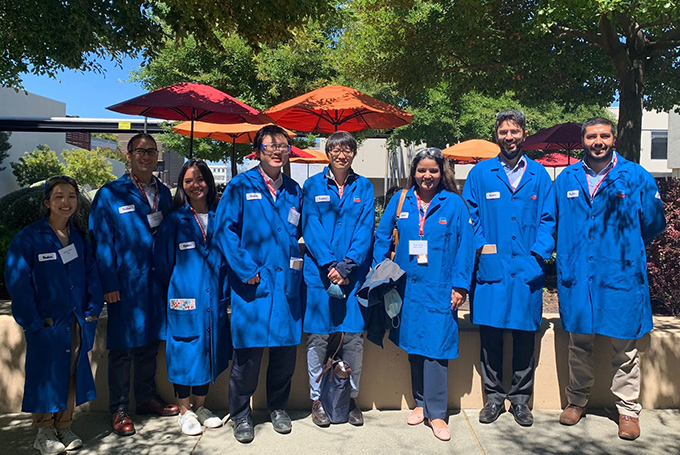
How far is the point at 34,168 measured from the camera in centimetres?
2953

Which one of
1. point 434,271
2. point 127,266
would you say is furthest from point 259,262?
point 434,271

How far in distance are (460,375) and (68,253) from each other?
304 cm

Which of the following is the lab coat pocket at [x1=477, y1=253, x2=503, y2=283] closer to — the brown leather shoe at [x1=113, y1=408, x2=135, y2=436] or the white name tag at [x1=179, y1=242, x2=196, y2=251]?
the white name tag at [x1=179, y1=242, x2=196, y2=251]

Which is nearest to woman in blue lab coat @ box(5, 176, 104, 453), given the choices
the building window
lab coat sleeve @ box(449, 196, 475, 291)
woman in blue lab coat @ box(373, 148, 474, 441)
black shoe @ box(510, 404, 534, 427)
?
woman in blue lab coat @ box(373, 148, 474, 441)

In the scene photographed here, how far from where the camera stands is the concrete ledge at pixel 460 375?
4.06 meters

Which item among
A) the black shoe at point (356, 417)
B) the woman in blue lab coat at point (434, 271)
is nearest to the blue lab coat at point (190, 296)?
the black shoe at point (356, 417)

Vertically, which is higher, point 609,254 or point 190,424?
point 609,254

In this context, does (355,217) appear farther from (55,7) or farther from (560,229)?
(55,7)

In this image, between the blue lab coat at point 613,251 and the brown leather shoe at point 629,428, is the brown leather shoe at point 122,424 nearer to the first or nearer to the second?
the blue lab coat at point 613,251

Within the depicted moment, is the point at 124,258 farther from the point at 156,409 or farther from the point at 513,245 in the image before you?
the point at 513,245

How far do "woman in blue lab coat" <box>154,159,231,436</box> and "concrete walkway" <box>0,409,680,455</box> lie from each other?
0.24 m

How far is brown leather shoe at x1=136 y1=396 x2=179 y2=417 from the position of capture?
3.99m

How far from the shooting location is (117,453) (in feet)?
11.2

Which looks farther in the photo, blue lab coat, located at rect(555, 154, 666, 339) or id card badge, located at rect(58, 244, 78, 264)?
blue lab coat, located at rect(555, 154, 666, 339)
